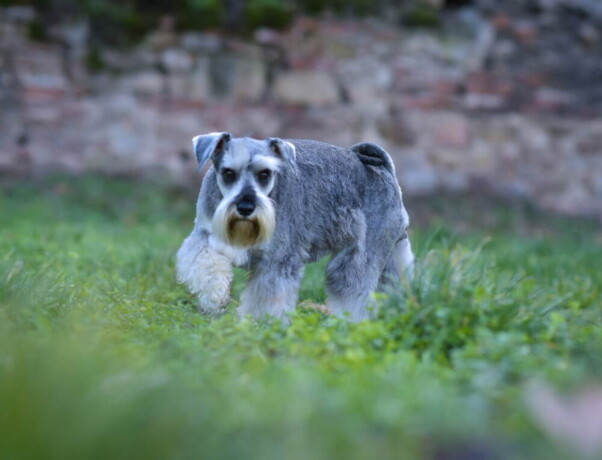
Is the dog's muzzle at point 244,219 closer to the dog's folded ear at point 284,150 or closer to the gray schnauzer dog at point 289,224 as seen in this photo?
the gray schnauzer dog at point 289,224

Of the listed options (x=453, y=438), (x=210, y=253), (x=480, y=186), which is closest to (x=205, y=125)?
(x=480, y=186)

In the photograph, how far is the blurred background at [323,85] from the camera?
37.5ft

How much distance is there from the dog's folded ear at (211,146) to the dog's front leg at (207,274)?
0.50 metres

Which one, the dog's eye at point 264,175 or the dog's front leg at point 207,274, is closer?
the dog's front leg at point 207,274

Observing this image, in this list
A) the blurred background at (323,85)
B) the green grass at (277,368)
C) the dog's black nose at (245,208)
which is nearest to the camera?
the green grass at (277,368)

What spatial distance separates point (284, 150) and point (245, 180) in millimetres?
407

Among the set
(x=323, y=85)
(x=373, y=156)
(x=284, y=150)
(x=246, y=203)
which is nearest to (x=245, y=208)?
(x=246, y=203)

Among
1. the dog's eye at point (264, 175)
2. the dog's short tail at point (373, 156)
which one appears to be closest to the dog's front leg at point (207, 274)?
the dog's eye at point (264, 175)

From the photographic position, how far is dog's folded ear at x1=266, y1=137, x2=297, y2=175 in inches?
209

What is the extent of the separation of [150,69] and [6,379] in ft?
30.8

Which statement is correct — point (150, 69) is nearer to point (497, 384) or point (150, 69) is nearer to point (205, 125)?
point (205, 125)

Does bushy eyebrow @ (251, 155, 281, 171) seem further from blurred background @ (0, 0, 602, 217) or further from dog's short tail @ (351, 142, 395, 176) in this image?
blurred background @ (0, 0, 602, 217)

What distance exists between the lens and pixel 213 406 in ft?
9.71

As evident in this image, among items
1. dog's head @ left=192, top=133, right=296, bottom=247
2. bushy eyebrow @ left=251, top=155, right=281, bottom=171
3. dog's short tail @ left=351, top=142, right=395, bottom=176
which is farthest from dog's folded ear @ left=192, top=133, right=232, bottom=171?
dog's short tail @ left=351, top=142, right=395, bottom=176
